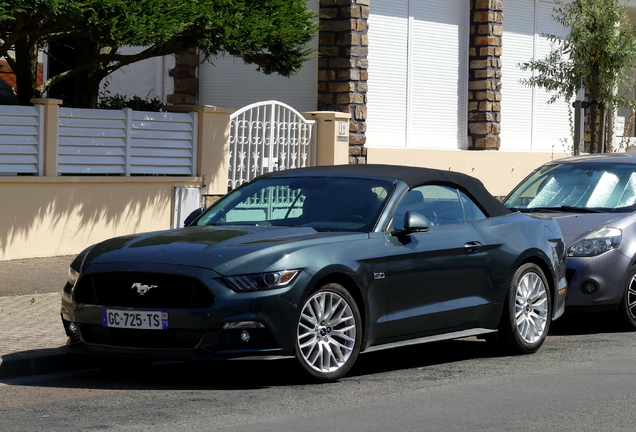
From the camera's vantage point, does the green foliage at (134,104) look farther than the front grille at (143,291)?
Yes

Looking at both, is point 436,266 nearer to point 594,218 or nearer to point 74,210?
point 594,218

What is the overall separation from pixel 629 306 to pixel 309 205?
3.70 meters

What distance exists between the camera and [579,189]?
37.3 feet

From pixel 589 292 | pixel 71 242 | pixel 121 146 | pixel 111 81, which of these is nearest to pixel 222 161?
pixel 121 146

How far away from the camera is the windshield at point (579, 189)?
1105 cm

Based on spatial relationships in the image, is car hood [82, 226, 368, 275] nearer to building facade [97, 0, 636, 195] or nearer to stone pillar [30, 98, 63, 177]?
stone pillar [30, 98, 63, 177]

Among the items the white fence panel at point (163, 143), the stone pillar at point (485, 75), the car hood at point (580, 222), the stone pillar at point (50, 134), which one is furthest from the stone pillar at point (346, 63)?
the car hood at point (580, 222)

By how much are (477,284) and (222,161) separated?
8.64m

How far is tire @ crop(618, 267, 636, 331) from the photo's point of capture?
33.4 feet

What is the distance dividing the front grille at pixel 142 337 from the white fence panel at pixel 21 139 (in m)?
6.72

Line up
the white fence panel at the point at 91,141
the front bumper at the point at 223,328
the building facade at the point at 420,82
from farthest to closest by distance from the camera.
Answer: the building facade at the point at 420,82 < the white fence panel at the point at 91,141 < the front bumper at the point at 223,328

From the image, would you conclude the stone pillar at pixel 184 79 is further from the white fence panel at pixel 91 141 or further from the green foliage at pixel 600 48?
the green foliage at pixel 600 48

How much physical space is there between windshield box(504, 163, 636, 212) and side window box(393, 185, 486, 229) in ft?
8.92

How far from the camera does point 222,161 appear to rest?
16.5 m
